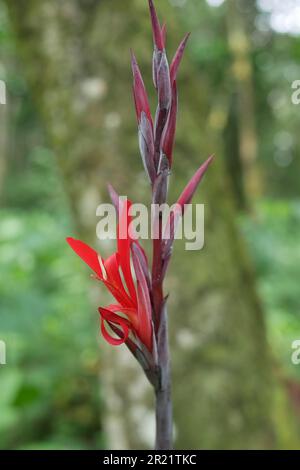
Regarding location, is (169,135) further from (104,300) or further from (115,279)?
(104,300)

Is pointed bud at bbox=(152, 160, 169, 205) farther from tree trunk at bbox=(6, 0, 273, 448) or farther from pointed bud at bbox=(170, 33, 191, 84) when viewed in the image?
tree trunk at bbox=(6, 0, 273, 448)

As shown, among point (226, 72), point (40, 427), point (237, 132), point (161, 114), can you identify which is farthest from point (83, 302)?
point (237, 132)

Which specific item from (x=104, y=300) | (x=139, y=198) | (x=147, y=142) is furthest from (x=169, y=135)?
(x=104, y=300)

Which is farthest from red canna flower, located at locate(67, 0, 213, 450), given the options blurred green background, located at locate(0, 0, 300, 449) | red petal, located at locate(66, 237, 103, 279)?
blurred green background, located at locate(0, 0, 300, 449)

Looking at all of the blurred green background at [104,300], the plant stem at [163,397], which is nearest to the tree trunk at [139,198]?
the blurred green background at [104,300]

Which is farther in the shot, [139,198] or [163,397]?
[139,198]

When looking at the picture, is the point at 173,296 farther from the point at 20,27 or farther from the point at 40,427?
the point at 40,427

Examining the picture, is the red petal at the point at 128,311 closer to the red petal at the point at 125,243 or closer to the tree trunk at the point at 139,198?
the red petal at the point at 125,243
